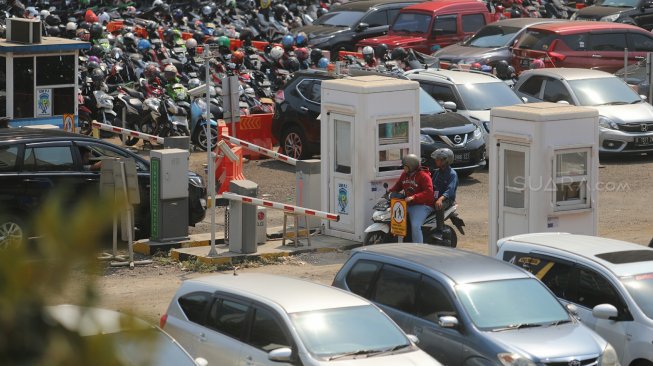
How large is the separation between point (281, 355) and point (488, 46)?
70.6 ft

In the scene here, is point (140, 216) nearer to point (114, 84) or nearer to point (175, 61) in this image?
point (114, 84)

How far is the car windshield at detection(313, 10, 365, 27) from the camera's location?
32.6m

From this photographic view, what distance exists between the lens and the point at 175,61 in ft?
88.3

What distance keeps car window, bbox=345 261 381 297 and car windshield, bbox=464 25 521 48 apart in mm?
18944

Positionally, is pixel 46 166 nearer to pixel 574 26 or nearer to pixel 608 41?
pixel 574 26

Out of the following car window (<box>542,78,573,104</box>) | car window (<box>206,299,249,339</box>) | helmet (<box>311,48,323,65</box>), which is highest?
helmet (<box>311,48,323,65</box>)

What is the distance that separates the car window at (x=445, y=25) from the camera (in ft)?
102

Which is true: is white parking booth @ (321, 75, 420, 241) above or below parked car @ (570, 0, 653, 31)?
below

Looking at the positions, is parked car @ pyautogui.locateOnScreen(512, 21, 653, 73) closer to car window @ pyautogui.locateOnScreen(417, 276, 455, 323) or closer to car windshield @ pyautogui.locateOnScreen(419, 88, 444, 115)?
car windshield @ pyautogui.locateOnScreen(419, 88, 444, 115)

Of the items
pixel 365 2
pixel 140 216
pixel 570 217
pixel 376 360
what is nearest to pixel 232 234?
pixel 140 216

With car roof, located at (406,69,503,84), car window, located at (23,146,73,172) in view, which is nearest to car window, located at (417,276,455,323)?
car window, located at (23,146,73,172)

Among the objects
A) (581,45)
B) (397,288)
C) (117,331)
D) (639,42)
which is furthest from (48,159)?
(639,42)

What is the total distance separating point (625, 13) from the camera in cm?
3447

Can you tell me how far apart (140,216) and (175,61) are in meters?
12.1
